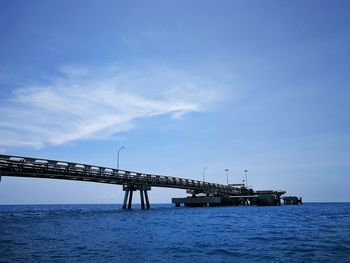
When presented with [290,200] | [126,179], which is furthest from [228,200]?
[126,179]

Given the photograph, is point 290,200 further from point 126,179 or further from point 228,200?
point 126,179

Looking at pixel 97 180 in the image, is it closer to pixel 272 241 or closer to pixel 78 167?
pixel 78 167

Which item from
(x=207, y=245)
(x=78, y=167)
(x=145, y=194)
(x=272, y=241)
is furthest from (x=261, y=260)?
(x=145, y=194)

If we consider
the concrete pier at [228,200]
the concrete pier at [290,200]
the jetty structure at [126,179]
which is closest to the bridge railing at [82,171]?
the jetty structure at [126,179]

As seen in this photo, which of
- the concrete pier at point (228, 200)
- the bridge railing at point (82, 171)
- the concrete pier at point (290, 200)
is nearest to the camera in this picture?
the bridge railing at point (82, 171)

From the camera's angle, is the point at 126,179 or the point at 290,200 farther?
the point at 290,200

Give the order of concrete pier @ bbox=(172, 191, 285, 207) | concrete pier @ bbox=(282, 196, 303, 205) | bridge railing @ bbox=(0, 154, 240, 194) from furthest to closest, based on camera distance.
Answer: concrete pier @ bbox=(282, 196, 303, 205), concrete pier @ bbox=(172, 191, 285, 207), bridge railing @ bbox=(0, 154, 240, 194)

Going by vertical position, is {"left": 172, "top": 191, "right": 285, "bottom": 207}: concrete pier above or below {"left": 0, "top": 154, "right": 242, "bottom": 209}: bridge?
below

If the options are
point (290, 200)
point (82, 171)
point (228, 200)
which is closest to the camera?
point (82, 171)

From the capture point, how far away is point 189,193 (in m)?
105

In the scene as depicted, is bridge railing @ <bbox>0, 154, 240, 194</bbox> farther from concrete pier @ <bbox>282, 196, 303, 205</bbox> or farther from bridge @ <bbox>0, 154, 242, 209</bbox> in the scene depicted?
concrete pier @ <bbox>282, 196, 303, 205</bbox>

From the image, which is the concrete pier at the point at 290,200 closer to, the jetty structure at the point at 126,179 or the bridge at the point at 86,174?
the jetty structure at the point at 126,179

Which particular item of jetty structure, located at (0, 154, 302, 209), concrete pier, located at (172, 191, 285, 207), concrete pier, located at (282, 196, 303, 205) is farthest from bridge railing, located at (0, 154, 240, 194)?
concrete pier, located at (282, 196, 303, 205)

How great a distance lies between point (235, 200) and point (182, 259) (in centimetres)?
10856
